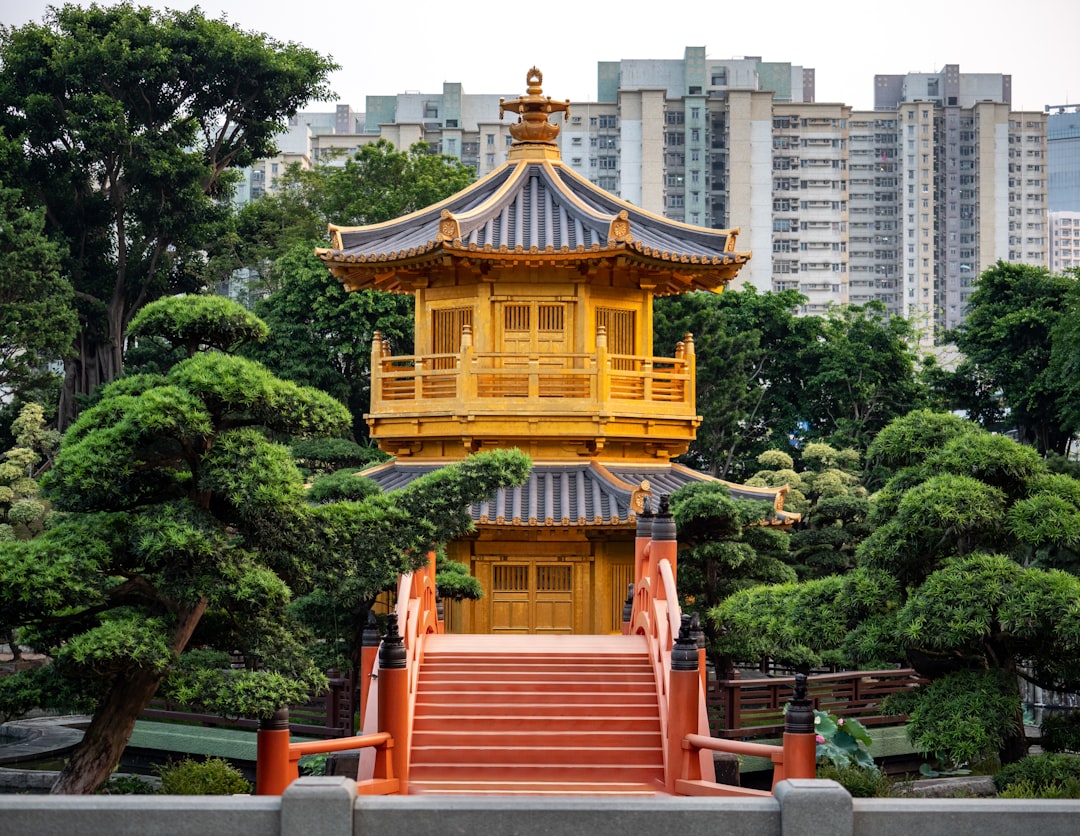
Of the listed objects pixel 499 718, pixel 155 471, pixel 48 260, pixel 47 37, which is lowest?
pixel 499 718

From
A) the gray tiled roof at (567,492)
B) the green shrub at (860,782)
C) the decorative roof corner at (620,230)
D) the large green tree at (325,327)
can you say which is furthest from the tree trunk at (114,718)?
the large green tree at (325,327)

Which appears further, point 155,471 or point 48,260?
point 48,260

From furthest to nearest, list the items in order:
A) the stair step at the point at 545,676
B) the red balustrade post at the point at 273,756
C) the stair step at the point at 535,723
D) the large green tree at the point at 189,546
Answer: the stair step at the point at 545,676 < the stair step at the point at 535,723 < the red balustrade post at the point at 273,756 < the large green tree at the point at 189,546

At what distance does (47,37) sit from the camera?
3819cm

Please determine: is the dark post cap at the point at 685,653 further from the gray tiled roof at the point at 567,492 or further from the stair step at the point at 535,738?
the gray tiled roof at the point at 567,492

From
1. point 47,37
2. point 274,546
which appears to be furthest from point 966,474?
point 47,37

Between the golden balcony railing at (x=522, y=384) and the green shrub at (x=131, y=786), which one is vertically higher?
the golden balcony railing at (x=522, y=384)

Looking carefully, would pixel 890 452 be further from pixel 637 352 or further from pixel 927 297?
pixel 927 297

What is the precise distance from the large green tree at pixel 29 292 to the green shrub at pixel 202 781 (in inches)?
857

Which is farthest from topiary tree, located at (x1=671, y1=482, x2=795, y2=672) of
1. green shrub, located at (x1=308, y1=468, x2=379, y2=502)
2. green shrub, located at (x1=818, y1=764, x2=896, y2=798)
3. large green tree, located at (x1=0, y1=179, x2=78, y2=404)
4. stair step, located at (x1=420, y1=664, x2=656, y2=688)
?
large green tree, located at (x1=0, y1=179, x2=78, y2=404)

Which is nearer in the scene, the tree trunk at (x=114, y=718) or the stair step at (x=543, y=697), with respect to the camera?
the tree trunk at (x=114, y=718)

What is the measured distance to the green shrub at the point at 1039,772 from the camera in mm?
14391

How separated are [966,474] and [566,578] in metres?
7.54

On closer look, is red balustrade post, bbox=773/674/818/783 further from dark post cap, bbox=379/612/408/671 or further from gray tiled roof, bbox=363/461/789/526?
gray tiled roof, bbox=363/461/789/526
